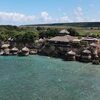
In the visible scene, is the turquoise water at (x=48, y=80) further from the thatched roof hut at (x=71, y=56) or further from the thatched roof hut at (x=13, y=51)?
the thatched roof hut at (x=13, y=51)

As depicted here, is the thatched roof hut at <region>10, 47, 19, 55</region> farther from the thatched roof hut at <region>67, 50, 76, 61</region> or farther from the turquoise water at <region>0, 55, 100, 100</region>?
the thatched roof hut at <region>67, 50, 76, 61</region>

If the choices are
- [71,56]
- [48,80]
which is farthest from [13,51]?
[48,80]

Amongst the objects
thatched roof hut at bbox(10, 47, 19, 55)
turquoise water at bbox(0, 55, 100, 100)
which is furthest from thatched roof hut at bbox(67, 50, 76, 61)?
thatched roof hut at bbox(10, 47, 19, 55)

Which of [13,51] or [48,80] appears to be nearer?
[48,80]

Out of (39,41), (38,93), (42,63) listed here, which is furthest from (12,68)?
(39,41)

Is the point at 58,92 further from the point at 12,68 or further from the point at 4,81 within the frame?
the point at 12,68

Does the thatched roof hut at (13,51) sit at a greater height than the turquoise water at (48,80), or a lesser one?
greater

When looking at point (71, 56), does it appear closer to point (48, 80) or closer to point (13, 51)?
point (13, 51)

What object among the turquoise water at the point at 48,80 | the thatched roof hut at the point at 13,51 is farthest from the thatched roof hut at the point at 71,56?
the thatched roof hut at the point at 13,51
